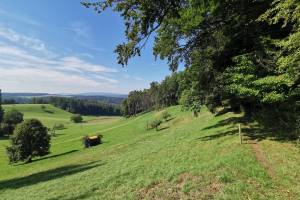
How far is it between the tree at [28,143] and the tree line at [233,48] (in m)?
37.0

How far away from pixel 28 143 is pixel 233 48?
46.0 metres

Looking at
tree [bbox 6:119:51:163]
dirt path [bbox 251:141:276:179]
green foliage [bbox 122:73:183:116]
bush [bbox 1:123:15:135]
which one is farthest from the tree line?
green foliage [bbox 122:73:183:116]

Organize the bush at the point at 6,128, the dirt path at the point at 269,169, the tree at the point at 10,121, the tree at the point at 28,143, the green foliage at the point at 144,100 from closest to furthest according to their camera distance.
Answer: the dirt path at the point at 269,169 < the tree at the point at 28,143 < the bush at the point at 6,128 < the tree at the point at 10,121 < the green foliage at the point at 144,100

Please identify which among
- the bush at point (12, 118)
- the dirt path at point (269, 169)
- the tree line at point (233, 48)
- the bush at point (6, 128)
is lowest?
the bush at point (6, 128)

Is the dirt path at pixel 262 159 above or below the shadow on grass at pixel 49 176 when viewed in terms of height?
above

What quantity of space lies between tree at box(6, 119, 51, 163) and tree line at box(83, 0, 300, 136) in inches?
1459

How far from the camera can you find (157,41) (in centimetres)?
2567

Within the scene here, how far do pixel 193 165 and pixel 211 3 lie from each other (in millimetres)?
9766

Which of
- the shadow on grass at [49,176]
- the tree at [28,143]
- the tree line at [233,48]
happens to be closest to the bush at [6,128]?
the tree at [28,143]

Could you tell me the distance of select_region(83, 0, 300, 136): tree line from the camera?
44.4ft

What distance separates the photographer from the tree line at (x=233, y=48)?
44.4 feet

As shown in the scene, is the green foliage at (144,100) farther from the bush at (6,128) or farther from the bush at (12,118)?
the bush at (6,128)

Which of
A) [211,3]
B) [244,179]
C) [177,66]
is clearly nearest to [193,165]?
[244,179]

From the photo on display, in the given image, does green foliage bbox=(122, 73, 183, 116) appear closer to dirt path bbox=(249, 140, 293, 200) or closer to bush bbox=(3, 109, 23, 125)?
bush bbox=(3, 109, 23, 125)
